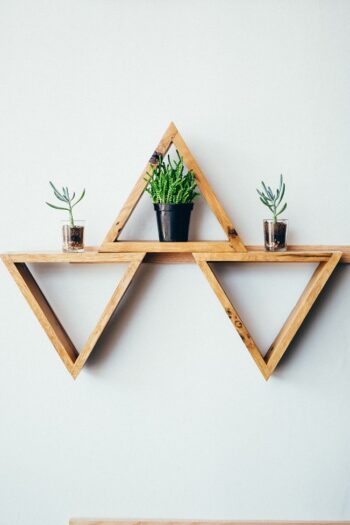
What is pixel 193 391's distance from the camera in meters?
1.53

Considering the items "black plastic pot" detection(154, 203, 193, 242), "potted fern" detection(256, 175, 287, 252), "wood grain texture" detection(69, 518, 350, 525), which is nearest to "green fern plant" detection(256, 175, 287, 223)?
"potted fern" detection(256, 175, 287, 252)

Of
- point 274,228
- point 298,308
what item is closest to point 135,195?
point 274,228

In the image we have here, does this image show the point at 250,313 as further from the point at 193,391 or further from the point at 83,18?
the point at 83,18

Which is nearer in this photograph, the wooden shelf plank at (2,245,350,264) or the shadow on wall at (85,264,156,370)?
the wooden shelf plank at (2,245,350,264)

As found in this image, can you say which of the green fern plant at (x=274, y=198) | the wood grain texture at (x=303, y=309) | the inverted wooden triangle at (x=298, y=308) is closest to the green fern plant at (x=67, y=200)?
the inverted wooden triangle at (x=298, y=308)

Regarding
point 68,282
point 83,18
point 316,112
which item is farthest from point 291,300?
point 83,18

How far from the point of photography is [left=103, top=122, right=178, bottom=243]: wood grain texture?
4.63 ft

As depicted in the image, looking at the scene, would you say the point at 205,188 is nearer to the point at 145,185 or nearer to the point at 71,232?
the point at 145,185

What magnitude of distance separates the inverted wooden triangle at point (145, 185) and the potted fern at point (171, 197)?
0.01 m

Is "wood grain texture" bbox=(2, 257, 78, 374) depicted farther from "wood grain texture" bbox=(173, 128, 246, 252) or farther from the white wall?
"wood grain texture" bbox=(173, 128, 246, 252)

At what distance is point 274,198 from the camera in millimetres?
1487

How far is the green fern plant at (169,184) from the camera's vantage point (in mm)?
1394

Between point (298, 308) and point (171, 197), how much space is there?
45cm

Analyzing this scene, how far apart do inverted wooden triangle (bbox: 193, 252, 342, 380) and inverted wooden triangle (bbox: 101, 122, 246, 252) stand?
3.1 inches
